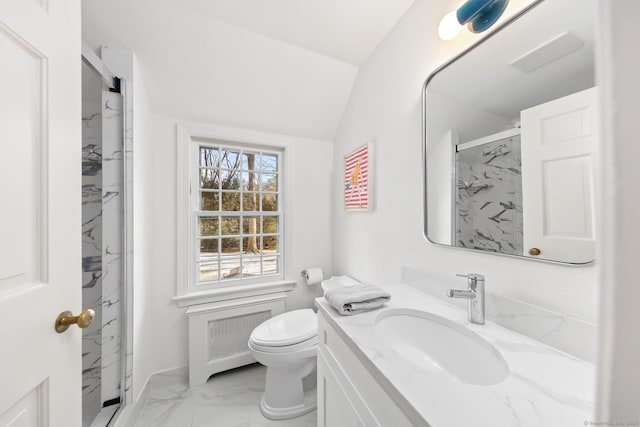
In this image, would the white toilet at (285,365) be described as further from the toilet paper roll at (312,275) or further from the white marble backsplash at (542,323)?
the white marble backsplash at (542,323)

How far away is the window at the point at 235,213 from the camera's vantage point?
1.86m

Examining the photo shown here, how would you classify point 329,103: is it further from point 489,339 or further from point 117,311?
point 117,311

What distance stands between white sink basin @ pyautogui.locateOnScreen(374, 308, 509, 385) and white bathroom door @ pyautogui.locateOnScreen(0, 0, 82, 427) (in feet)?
2.92

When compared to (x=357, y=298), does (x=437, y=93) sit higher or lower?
higher

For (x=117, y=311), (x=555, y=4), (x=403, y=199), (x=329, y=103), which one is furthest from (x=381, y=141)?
(x=117, y=311)

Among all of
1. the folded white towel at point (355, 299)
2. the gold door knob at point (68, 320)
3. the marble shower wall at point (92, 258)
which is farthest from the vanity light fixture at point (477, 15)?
the marble shower wall at point (92, 258)

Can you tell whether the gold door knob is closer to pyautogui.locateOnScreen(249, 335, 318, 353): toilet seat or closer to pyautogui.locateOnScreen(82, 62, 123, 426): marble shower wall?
pyautogui.locateOnScreen(82, 62, 123, 426): marble shower wall

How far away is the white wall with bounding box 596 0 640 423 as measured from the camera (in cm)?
15

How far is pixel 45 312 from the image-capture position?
23.0 inches

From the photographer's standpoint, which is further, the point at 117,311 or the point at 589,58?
the point at 117,311

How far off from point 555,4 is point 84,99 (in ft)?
7.57

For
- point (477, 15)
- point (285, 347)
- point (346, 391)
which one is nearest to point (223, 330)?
point (285, 347)

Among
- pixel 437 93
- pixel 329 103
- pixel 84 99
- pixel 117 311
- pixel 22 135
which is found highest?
pixel 329 103

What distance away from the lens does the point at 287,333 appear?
5.03 ft
